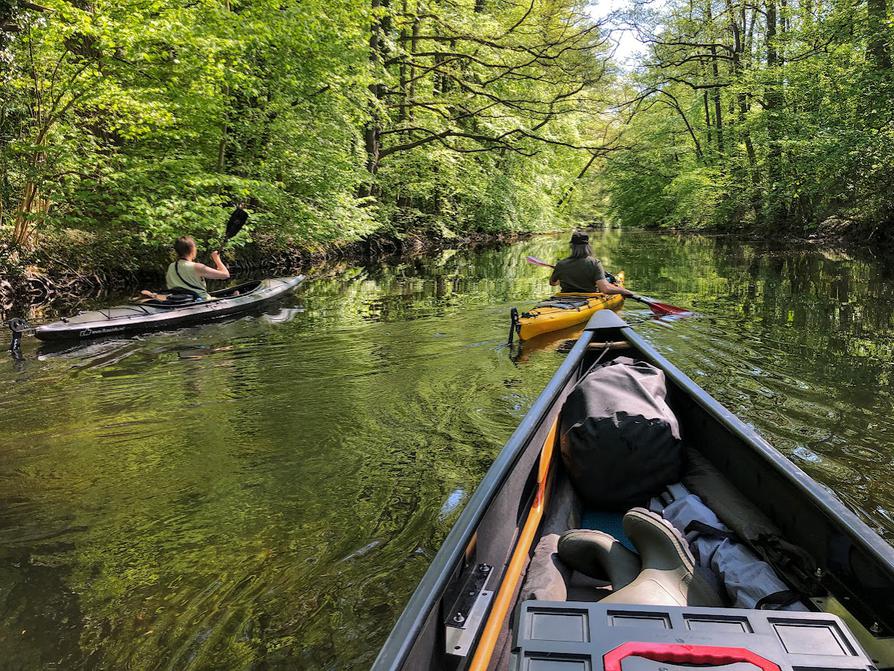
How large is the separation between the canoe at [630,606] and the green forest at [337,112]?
→ 30.0ft

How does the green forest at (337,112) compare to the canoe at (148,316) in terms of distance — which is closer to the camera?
the canoe at (148,316)

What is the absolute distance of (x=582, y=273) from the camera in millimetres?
8258

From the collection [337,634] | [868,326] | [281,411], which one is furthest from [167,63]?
[868,326]

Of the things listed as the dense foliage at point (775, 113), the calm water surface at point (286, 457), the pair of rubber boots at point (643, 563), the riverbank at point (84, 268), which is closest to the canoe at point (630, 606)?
the pair of rubber boots at point (643, 563)

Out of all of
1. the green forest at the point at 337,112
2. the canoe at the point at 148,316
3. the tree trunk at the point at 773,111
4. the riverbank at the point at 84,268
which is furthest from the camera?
the tree trunk at the point at 773,111

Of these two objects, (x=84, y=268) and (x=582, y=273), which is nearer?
(x=582, y=273)

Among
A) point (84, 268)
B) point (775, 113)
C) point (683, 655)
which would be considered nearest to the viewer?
point (683, 655)

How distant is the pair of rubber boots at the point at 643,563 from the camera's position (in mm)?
1816

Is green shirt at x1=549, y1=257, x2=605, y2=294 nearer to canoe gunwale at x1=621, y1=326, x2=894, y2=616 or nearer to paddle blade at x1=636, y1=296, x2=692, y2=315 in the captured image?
paddle blade at x1=636, y1=296, x2=692, y2=315

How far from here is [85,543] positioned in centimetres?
296

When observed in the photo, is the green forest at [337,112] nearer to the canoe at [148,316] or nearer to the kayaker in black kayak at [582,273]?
the canoe at [148,316]

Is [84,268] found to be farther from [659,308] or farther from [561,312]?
[659,308]

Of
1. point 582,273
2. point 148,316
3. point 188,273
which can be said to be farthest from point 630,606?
point 188,273

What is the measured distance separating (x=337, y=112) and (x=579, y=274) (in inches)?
334
